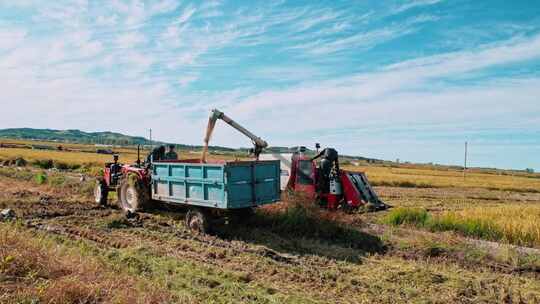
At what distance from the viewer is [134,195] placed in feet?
39.2

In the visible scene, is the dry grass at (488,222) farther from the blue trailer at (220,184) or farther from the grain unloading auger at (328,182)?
the blue trailer at (220,184)

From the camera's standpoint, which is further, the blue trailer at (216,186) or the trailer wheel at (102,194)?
the trailer wheel at (102,194)

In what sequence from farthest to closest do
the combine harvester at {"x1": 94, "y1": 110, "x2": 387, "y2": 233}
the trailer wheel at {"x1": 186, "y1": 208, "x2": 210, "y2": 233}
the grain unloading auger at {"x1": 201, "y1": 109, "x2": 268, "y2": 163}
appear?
the grain unloading auger at {"x1": 201, "y1": 109, "x2": 268, "y2": 163} → the trailer wheel at {"x1": 186, "y1": 208, "x2": 210, "y2": 233} → the combine harvester at {"x1": 94, "y1": 110, "x2": 387, "y2": 233}

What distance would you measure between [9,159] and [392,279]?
36.5 m

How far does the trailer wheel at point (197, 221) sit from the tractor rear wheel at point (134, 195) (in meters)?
2.13

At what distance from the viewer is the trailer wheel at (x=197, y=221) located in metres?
9.82

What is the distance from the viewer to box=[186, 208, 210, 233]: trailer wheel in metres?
9.82

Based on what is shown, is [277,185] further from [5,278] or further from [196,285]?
[5,278]

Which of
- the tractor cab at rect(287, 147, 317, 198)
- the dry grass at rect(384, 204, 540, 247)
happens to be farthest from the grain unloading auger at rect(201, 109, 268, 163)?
the dry grass at rect(384, 204, 540, 247)

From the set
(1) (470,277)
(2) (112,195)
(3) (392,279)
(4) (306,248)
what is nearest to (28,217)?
(2) (112,195)

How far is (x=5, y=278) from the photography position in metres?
4.88

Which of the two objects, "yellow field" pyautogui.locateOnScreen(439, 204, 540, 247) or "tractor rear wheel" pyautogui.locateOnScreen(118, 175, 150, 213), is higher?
"tractor rear wheel" pyautogui.locateOnScreen(118, 175, 150, 213)

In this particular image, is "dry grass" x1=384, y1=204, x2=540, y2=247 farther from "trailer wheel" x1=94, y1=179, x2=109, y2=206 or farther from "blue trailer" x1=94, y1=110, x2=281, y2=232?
"trailer wheel" x1=94, y1=179, x2=109, y2=206

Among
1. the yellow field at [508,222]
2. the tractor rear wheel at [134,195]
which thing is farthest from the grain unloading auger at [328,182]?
the tractor rear wheel at [134,195]
